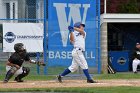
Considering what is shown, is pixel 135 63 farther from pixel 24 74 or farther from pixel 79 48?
pixel 24 74

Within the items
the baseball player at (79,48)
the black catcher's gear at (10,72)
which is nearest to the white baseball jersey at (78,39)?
the baseball player at (79,48)

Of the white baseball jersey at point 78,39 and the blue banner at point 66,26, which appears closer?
the white baseball jersey at point 78,39

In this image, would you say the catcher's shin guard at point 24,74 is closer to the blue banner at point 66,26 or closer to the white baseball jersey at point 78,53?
the white baseball jersey at point 78,53

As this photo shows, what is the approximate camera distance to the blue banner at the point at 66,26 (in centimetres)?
2128

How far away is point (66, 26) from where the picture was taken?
21.4 meters

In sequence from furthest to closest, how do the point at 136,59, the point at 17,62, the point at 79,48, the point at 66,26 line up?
the point at 136,59 → the point at 66,26 → the point at 17,62 → the point at 79,48

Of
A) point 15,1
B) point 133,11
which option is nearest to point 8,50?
point 15,1

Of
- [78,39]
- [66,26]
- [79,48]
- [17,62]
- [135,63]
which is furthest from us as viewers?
[135,63]

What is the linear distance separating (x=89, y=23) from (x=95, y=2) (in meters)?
0.91

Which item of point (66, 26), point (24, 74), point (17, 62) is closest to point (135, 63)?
point (66, 26)

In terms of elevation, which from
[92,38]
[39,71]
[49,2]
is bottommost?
[39,71]

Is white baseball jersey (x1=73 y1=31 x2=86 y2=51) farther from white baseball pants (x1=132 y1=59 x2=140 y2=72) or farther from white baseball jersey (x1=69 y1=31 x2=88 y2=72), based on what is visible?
white baseball pants (x1=132 y1=59 x2=140 y2=72)

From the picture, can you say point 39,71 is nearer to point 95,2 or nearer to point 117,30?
point 95,2

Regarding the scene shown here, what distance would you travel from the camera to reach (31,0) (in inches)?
910
